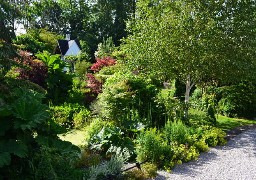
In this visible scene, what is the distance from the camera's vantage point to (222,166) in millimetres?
7906

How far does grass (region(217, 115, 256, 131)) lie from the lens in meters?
12.2

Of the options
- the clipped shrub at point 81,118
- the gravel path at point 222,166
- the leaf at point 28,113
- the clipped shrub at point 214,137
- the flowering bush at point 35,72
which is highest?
the flowering bush at point 35,72

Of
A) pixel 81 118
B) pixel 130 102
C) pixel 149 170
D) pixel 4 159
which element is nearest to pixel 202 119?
pixel 130 102

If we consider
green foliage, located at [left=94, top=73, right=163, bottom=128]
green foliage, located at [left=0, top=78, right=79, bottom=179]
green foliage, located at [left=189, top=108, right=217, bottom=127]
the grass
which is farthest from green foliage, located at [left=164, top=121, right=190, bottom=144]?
green foliage, located at [left=0, top=78, right=79, bottom=179]

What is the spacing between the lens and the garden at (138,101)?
17.4ft

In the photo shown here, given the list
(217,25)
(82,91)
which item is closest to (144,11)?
(217,25)

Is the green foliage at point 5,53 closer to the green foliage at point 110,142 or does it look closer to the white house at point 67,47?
the green foliage at point 110,142

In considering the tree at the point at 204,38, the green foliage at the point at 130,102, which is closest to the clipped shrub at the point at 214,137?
the green foliage at the point at 130,102

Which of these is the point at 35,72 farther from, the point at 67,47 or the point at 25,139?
the point at 67,47

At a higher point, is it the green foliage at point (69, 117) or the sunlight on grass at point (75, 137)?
the green foliage at point (69, 117)

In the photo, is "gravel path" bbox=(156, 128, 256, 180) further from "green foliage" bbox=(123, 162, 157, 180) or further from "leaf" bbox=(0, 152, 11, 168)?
"leaf" bbox=(0, 152, 11, 168)

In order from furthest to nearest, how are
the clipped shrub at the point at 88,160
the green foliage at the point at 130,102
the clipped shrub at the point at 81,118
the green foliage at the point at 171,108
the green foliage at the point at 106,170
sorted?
the clipped shrub at the point at 81,118
the green foliage at the point at 171,108
the green foliage at the point at 130,102
the clipped shrub at the point at 88,160
the green foliage at the point at 106,170

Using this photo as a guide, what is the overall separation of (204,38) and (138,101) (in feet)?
10.4

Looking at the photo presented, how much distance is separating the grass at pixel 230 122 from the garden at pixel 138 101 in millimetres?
54
